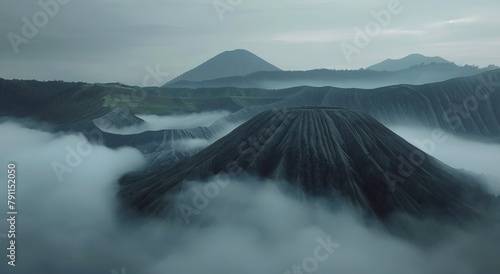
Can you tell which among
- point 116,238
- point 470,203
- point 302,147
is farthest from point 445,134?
point 116,238

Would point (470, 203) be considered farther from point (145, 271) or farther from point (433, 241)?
point (145, 271)
